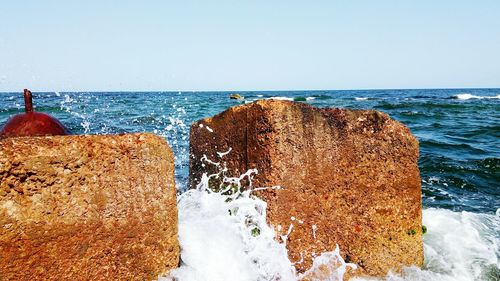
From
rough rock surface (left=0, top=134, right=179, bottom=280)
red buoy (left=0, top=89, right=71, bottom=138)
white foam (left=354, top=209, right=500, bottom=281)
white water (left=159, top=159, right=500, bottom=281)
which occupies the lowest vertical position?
white foam (left=354, top=209, right=500, bottom=281)

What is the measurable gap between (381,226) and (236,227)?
1100mm

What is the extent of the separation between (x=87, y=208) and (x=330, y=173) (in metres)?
1.60

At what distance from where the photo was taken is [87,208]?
1.86 meters

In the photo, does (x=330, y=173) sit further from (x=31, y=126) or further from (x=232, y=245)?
(x=31, y=126)

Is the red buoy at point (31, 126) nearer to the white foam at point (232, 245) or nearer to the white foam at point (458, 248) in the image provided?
the white foam at point (232, 245)

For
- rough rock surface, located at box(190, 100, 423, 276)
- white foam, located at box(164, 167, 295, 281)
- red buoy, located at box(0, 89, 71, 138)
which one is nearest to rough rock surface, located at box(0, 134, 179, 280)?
white foam, located at box(164, 167, 295, 281)

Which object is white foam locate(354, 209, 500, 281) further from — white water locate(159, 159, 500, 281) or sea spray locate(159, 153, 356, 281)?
sea spray locate(159, 153, 356, 281)

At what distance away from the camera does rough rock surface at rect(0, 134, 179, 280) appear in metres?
1.69

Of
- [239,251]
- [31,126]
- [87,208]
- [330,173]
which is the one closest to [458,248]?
[330,173]

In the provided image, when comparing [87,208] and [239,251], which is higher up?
[87,208]

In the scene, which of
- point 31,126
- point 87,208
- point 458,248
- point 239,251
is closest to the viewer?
point 87,208

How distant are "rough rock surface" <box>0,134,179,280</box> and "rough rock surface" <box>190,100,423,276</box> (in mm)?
672

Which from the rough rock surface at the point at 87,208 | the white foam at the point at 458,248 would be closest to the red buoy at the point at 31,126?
the rough rock surface at the point at 87,208

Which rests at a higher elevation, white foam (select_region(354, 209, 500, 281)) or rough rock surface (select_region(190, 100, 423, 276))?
rough rock surface (select_region(190, 100, 423, 276))
